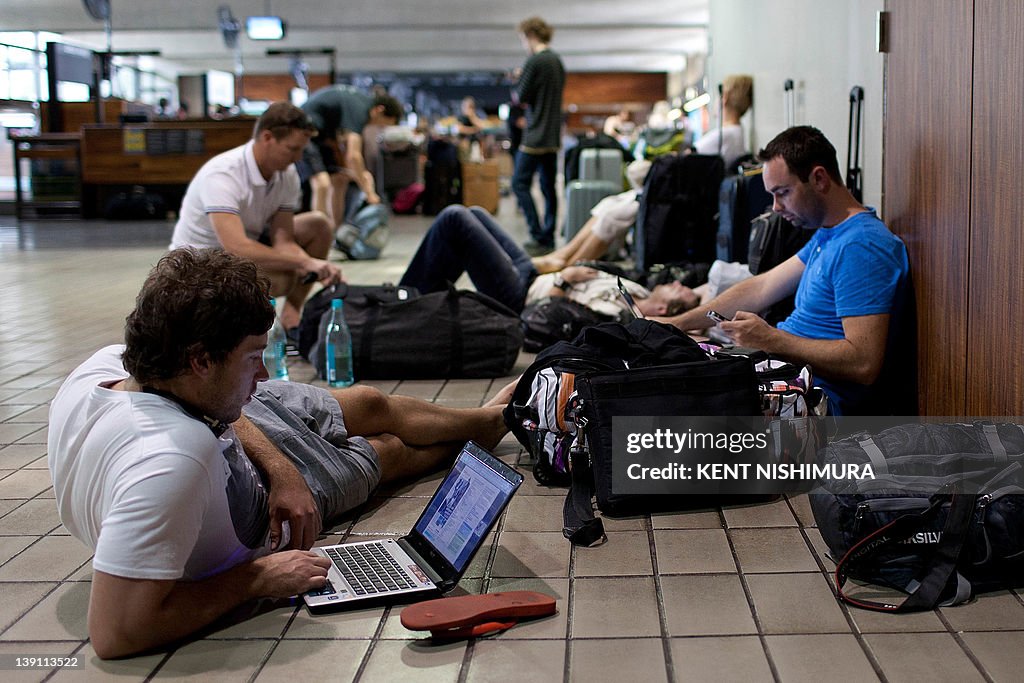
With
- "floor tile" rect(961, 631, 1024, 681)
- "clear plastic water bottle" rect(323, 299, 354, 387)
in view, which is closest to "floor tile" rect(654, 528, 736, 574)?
"floor tile" rect(961, 631, 1024, 681)

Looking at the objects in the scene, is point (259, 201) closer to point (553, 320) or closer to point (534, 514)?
point (553, 320)

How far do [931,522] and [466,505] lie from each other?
986mm

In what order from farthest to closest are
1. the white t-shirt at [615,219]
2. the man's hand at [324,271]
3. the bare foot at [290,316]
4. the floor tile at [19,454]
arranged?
the white t-shirt at [615,219], the bare foot at [290,316], the man's hand at [324,271], the floor tile at [19,454]

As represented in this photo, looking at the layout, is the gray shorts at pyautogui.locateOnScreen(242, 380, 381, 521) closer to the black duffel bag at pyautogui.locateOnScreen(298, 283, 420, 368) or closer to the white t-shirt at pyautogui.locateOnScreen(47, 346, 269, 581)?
the white t-shirt at pyautogui.locateOnScreen(47, 346, 269, 581)

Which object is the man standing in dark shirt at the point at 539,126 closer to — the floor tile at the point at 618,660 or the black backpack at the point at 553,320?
the black backpack at the point at 553,320

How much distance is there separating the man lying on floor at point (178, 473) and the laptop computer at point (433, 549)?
0.12 m

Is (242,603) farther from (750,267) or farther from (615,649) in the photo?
(750,267)

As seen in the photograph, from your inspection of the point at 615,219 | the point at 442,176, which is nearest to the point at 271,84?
the point at 442,176

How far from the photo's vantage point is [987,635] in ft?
6.90

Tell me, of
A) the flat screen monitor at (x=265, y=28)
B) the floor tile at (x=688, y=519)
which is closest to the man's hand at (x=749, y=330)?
the floor tile at (x=688, y=519)

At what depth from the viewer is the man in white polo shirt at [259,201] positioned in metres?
4.64

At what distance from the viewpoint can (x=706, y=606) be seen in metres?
2.29

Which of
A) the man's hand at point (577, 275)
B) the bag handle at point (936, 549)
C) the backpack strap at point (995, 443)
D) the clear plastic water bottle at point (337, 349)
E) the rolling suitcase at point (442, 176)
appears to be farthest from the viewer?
the rolling suitcase at point (442, 176)

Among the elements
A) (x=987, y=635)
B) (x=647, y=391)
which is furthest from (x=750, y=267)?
(x=987, y=635)
